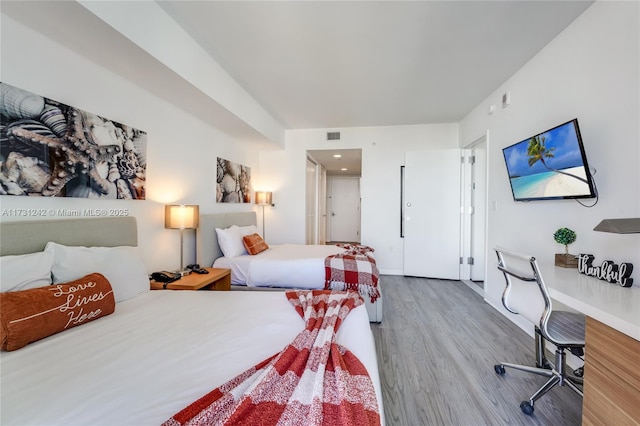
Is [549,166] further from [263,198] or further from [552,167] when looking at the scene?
[263,198]

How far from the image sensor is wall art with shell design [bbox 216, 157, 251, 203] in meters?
3.51

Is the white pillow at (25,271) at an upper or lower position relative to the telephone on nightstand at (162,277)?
upper

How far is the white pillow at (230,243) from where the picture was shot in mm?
3014

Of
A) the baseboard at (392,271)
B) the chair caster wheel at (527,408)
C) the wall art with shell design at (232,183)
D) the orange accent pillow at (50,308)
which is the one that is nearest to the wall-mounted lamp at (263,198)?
the wall art with shell design at (232,183)

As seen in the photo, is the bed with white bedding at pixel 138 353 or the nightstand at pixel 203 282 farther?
the nightstand at pixel 203 282


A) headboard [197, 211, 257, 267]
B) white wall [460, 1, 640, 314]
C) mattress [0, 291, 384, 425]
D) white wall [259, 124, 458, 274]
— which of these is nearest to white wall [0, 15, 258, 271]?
headboard [197, 211, 257, 267]

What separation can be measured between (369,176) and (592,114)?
307 centimetres

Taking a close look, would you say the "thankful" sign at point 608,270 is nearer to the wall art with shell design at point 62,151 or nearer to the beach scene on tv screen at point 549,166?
the beach scene on tv screen at point 549,166

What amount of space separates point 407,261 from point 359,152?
2275mm

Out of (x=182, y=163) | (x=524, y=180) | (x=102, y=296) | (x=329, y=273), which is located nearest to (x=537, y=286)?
(x=524, y=180)

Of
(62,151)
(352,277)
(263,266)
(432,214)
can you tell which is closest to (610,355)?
(352,277)

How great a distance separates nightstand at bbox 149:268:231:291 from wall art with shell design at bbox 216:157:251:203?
1.22m

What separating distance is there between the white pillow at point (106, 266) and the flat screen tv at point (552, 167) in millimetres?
3207

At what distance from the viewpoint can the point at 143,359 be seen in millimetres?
1050
